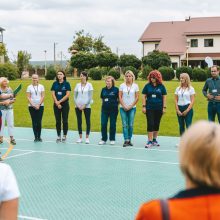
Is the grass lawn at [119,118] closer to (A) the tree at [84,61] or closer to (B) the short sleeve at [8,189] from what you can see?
(B) the short sleeve at [8,189]

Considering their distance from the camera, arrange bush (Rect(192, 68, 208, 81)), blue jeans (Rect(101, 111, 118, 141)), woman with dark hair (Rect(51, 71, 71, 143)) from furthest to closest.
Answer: bush (Rect(192, 68, 208, 81))
woman with dark hair (Rect(51, 71, 71, 143))
blue jeans (Rect(101, 111, 118, 141))

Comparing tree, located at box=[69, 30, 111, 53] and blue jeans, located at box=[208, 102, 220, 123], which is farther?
tree, located at box=[69, 30, 111, 53]

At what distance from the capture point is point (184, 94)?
12.2 meters

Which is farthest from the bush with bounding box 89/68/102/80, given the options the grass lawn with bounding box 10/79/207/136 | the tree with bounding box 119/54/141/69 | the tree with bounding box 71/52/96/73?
the grass lawn with bounding box 10/79/207/136

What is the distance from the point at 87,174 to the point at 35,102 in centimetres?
476

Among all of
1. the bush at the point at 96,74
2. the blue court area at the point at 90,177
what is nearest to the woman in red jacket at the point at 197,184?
the blue court area at the point at 90,177

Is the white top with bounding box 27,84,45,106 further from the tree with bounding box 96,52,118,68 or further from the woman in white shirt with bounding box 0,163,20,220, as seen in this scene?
the tree with bounding box 96,52,118,68

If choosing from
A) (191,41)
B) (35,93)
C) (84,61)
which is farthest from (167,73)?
(35,93)

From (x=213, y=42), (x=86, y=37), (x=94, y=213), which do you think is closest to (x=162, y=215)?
(x=94, y=213)

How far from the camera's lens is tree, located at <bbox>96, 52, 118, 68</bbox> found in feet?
181

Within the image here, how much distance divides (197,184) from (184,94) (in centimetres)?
1034

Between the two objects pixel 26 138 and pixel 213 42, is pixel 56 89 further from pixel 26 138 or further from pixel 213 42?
pixel 213 42

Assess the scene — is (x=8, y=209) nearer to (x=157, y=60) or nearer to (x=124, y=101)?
(x=124, y=101)

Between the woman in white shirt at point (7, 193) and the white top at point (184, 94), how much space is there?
9.93 metres
